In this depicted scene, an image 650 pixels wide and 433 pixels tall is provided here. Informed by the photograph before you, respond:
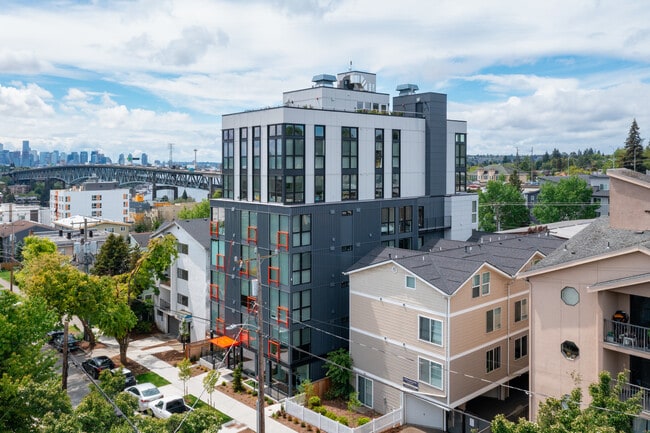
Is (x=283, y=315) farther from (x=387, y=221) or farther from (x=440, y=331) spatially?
(x=387, y=221)

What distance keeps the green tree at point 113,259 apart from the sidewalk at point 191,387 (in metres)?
6.64

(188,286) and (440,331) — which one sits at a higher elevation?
(440,331)

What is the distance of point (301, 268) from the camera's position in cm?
3144

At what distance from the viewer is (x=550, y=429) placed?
1545cm

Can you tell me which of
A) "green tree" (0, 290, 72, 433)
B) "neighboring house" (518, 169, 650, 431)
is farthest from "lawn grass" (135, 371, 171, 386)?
"neighboring house" (518, 169, 650, 431)

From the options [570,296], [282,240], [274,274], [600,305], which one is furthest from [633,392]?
[274,274]

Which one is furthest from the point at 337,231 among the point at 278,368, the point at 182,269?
the point at 182,269

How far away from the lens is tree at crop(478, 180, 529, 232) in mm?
73625

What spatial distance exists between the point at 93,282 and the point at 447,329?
21.9 m

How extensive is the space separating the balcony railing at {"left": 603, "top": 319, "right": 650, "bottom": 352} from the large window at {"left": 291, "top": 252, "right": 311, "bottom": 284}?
1644 cm

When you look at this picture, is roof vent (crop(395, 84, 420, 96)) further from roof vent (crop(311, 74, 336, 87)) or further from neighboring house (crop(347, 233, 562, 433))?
neighboring house (crop(347, 233, 562, 433))

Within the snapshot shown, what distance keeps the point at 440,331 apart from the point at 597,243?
8.68 meters

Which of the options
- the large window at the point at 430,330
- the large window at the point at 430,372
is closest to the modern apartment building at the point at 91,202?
the large window at the point at 430,330

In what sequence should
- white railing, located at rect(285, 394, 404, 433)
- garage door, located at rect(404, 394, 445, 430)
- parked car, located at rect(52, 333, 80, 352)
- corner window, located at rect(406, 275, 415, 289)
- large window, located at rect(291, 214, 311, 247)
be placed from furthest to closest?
1. parked car, located at rect(52, 333, 80, 352)
2. large window, located at rect(291, 214, 311, 247)
3. corner window, located at rect(406, 275, 415, 289)
4. garage door, located at rect(404, 394, 445, 430)
5. white railing, located at rect(285, 394, 404, 433)
